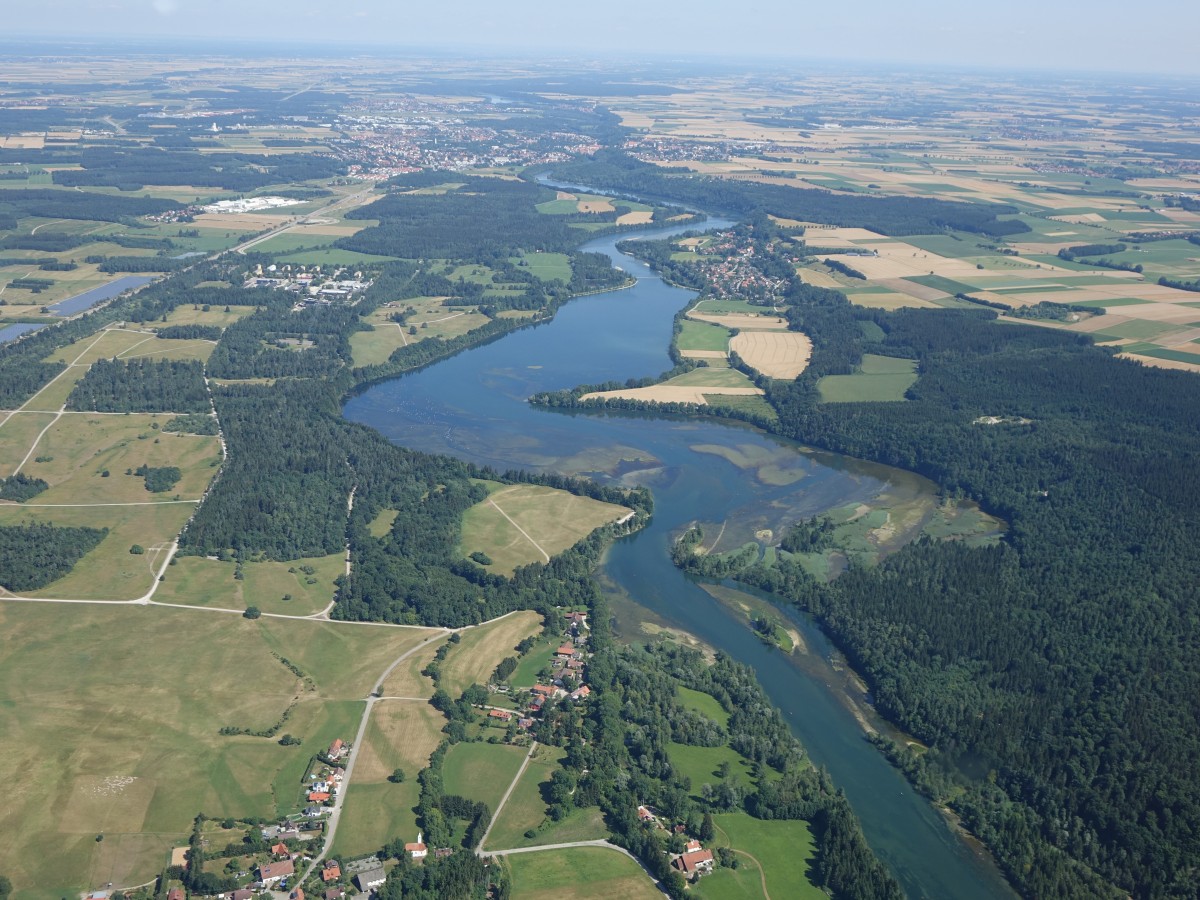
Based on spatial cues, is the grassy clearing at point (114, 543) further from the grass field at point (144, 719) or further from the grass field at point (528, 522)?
the grass field at point (528, 522)

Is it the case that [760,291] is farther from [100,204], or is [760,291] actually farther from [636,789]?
[100,204]

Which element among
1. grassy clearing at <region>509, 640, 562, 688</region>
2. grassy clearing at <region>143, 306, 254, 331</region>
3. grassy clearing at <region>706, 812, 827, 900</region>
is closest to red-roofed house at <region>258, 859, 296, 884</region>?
grassy clearing at <region>509, 640, 562, 688</region>

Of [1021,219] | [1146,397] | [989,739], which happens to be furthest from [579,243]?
[989,739]

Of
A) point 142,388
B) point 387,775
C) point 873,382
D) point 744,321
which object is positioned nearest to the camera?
point 387,775

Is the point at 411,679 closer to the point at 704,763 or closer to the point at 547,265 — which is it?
the point at 704,763

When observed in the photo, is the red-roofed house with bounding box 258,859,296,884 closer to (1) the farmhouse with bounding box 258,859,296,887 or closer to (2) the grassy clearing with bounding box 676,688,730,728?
(1) the farmhouse with bounding box 258,859,296,887

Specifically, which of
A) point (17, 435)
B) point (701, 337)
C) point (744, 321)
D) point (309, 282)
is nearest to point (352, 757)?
point (17, 435)
